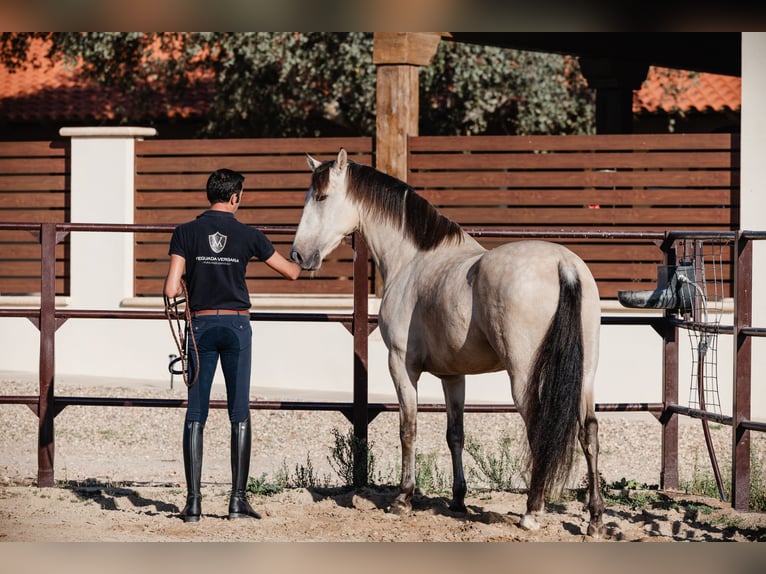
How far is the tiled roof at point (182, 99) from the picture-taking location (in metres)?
17.3

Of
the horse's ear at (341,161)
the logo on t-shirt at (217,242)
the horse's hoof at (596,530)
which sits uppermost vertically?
the horse's ear at (341,161)

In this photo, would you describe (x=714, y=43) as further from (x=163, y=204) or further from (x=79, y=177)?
(x=79, y=177)

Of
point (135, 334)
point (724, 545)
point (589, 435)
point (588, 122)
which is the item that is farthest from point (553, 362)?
point (588, 122)

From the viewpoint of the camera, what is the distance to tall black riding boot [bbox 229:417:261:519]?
17.2 ft

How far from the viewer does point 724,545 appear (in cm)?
261

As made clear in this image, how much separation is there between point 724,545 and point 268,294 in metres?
8.63

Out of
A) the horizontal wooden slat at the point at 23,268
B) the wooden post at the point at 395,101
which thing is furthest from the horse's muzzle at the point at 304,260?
the horizontal wooden slat at the point at 23,268

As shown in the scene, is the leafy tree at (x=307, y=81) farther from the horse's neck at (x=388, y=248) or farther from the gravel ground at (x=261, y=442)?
the horse's neck at (x=388, y=248)

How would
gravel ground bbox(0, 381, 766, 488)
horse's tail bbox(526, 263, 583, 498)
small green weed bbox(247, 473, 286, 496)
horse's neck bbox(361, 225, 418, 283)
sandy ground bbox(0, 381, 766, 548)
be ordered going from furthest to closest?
1. gravel ground bbox(0, 381, 766, 488)
2. small green weed bbox(247, 473, 286, 496)
3. horse's neck bbox(361, 225, 418, 283)
4. sandy ground bbox(0, 381, 766, 548)
5. horse's tail bbox(526, 263, 583, 498)

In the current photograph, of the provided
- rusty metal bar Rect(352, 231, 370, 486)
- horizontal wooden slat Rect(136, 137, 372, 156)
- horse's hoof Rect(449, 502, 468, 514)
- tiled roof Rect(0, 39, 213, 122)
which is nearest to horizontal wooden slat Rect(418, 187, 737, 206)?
horizontal wooden slat Rect(136, 137, 372, 156)

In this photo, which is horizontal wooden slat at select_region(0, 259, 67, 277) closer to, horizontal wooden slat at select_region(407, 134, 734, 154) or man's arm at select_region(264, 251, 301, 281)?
horizontal wooden slat at select_region(407, 134, 734, 154)

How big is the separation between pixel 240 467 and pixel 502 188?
6.05 meters

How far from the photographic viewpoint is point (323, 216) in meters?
5.59

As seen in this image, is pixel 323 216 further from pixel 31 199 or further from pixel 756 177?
pixel 31 199
